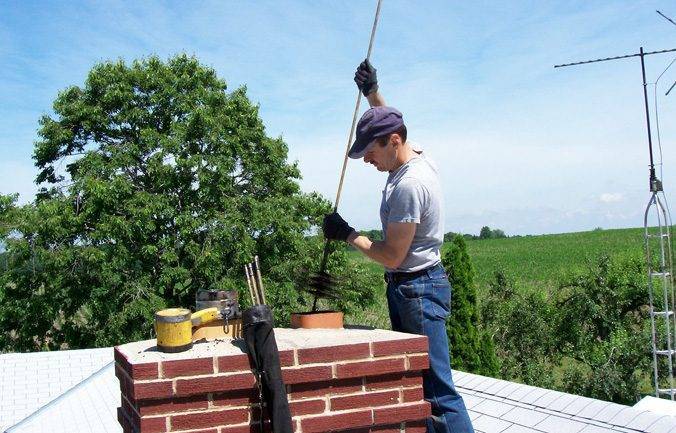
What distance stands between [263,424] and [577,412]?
151 inches

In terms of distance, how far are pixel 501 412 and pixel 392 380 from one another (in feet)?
12.6

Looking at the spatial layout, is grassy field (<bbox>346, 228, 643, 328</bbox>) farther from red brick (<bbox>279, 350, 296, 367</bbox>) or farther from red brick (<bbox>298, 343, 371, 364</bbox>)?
red brick (<bbox>279, 350, 296, 367</bbox>)

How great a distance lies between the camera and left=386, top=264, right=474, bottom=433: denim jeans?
9.24 ft

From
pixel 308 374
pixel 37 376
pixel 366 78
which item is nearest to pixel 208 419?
pixel 308 374

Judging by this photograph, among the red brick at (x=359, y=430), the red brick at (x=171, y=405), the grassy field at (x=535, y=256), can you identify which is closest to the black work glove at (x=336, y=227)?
the red brick at (x=359, y=430)

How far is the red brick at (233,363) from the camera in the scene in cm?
235

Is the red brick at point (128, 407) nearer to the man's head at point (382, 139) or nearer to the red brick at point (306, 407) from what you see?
the red brick at point (306, 407)

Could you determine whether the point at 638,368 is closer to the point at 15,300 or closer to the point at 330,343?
the point at 330,343

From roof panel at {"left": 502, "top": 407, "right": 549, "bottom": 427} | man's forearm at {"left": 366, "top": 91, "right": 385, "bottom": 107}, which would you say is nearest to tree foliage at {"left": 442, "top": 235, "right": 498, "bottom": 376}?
roof panel at {"left": 502, "top": 407, "right": 549, "bottom": 427}

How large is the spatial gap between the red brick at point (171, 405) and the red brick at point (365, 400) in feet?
1.49

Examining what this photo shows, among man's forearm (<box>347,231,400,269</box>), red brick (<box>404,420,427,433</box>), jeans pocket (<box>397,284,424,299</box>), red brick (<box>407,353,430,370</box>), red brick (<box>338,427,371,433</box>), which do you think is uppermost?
man's forearm (<box>347,231,400,269</box>)

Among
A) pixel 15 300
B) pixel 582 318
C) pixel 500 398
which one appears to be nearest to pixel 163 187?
pixel 15 300

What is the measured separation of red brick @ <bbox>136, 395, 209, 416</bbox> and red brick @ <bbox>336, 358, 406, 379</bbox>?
18.5 inches

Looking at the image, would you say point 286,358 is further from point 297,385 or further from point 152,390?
point 152,390
